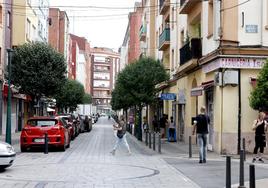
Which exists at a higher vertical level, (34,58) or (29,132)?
(34,58)

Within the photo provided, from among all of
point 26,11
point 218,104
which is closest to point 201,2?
point 218,104

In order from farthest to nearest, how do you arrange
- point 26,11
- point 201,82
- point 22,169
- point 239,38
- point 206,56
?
point 26,11 → point 201,82 → point 206,56 → point 239,38 → point 22,169

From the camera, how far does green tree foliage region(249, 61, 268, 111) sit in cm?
1998

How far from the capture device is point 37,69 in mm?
36000

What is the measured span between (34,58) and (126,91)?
6.54 metres

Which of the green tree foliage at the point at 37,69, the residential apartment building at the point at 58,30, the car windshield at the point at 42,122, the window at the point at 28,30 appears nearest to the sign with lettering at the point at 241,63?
the car windshield at the point at 42,122

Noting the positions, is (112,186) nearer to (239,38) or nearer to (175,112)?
(239,38)

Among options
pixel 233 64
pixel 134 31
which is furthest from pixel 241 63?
pixel 134 31

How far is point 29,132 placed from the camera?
23.1 m

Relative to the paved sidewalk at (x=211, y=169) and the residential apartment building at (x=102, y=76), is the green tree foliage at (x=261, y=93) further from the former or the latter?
the residential apartment building at (x=102, y=76)

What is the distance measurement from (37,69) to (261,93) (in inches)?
755

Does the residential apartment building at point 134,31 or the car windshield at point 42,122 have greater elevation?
the residential apartment building at point 134,31

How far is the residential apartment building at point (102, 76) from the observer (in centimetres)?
18262

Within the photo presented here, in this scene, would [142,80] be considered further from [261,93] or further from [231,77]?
[261,93]
